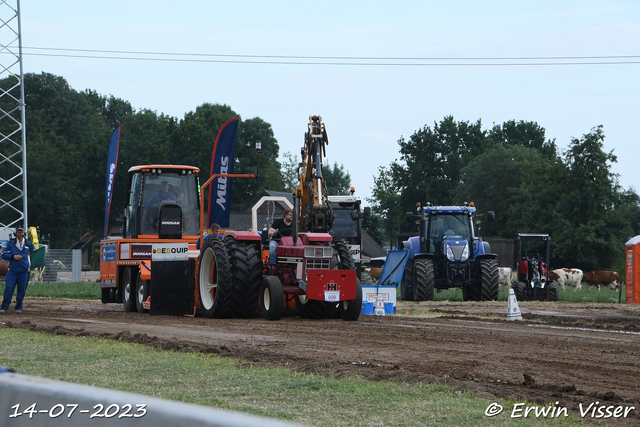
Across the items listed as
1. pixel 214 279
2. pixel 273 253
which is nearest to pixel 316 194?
pixel 273 253

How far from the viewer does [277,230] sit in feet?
50.7

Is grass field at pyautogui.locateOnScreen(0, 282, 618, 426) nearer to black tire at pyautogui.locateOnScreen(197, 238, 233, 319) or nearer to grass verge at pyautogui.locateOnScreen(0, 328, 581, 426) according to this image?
grass verge at pyautogui.locateOnScreen(0, 328, 581, 426)

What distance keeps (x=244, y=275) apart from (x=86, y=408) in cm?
1220

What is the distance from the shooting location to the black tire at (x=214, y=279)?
1464cm

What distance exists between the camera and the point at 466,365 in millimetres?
8289

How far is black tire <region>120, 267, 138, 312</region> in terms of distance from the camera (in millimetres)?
18203

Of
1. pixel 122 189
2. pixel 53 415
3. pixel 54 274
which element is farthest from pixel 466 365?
pixel 122 189

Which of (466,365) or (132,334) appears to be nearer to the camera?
(466,365)

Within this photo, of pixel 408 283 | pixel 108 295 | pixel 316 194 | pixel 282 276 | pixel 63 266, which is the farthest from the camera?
pixel 63 266

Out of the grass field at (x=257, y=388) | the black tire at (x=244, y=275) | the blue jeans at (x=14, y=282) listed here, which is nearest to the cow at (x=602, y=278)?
the black tire at (x=244, y=275)

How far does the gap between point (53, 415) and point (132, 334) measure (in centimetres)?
951

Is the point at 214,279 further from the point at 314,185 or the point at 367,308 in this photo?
the point at 367,308

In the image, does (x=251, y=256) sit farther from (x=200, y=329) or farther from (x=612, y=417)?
(x=612, y=417)

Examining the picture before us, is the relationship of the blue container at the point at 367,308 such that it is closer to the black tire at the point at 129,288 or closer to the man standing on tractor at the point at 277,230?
the man standing on tractor at the point at 277,230
